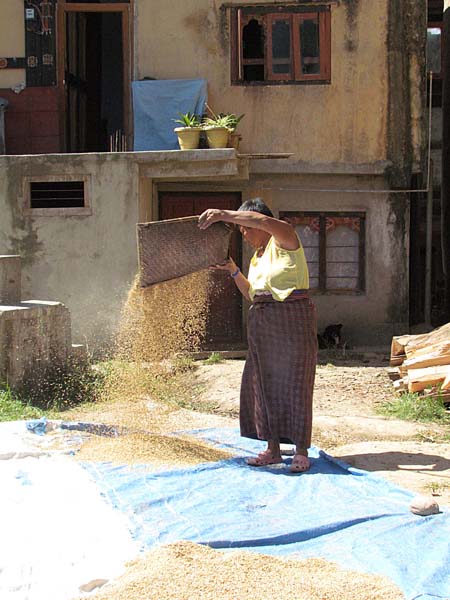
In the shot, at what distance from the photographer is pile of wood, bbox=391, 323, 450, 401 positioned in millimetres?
7421

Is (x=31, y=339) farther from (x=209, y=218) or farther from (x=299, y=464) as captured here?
(x=299, y=464)

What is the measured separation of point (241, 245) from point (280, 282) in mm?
6934

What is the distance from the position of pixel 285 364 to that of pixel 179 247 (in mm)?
1097

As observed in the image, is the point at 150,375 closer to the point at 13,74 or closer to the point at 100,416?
the point at 100,416

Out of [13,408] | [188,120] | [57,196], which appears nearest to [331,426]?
[13,408]

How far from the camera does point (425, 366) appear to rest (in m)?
7.71

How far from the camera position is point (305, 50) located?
38.6 feet

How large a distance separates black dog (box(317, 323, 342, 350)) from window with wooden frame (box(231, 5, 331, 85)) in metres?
3.35

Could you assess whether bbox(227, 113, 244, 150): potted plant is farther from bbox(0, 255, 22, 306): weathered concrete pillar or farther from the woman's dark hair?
the woman's dark hair

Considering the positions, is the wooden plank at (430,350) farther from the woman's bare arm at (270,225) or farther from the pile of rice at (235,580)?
the pile of rice at (235,580)

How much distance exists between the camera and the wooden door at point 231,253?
38.9ft

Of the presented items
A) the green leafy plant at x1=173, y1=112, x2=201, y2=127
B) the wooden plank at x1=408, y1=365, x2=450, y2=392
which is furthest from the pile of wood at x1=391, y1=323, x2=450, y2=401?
the green leafy plant at x1=173, y1=112, x2=201, y2=127

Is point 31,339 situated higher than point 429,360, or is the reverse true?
point 31,339

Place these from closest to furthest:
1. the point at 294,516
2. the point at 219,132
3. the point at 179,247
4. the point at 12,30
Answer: the point at 294,516
the point at 179,247
the point at 219,132
the point at 12,30
